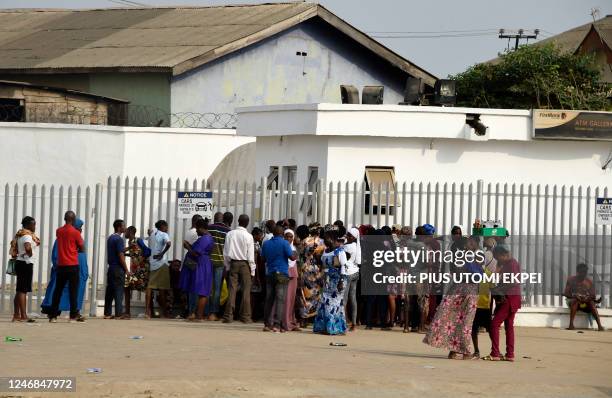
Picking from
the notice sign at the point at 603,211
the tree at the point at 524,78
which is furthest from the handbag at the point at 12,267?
the tree at the point at 524,78

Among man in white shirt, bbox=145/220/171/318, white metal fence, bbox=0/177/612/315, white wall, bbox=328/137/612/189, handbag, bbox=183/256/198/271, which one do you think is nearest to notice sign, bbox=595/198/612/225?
white metal fence, bbox=0/177/612/315

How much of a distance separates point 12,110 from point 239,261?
14.4 metres

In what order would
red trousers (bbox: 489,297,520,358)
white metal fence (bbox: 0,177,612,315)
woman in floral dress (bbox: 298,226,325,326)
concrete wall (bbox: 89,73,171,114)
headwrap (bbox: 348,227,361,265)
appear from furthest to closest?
1. concrete wall (bbox: 89,73,171,114)
2. white metal fence (bbox: 0,177,612,315)
3. woman in floral dress (bbox: 298,226,325,326)
4. headwrap (bbox: 348,227,361,265)
5. red trousers (bbox: 489,297,520,358)

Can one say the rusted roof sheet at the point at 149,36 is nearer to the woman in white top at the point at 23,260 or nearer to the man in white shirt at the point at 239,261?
the man in white shirt at the point at 239,261

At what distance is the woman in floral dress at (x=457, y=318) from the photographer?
15836mm

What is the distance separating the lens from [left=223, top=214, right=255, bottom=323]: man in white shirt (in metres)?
19.5

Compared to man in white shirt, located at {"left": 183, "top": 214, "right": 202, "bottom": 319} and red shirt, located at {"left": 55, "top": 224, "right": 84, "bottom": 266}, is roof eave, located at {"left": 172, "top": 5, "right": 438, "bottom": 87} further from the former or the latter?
red shirt, located at {"left": 55, "top": 224, "right": 84, "bottom": 266}

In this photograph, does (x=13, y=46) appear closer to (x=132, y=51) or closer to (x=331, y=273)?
(x=132, y=51)

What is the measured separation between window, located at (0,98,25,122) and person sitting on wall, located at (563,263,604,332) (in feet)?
50.5

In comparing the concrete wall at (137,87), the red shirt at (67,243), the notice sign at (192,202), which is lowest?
the red shirt at (67,243)

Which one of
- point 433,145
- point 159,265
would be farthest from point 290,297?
point 433,145

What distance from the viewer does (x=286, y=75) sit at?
121 feet

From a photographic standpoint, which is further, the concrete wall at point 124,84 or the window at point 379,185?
the concrete wall at point 124,84

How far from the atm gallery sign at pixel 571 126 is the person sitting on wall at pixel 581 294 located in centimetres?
345
